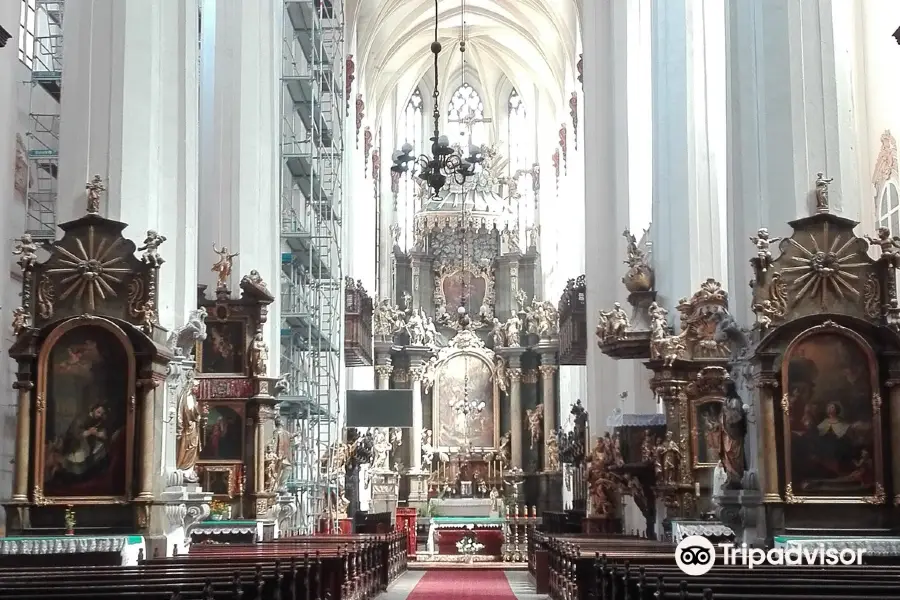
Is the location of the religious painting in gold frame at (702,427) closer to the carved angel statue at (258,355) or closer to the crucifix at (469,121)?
the carved angel statue at (258,355)

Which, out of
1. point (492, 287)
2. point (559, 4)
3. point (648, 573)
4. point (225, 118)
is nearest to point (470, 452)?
point (492, 287)

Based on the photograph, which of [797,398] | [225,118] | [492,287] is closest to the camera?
[797,398]

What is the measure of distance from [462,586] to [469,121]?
2491cm

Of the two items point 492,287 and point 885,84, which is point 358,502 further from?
point 885,84

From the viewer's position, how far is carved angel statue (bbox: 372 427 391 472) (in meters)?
34.2

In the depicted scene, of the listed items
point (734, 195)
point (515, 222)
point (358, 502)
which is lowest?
point (358, 502)

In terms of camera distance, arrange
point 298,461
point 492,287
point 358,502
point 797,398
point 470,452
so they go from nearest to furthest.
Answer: point 797,398 → point 298,461 → point 358,502 → point 470,452 → point 492,287

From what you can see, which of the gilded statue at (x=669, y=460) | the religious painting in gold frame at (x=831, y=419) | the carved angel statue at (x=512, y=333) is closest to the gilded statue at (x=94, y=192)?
the religious painting in gold frame at (x=831, y=419)

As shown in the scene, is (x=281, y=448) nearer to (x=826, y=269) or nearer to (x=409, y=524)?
(x=826, y=269)

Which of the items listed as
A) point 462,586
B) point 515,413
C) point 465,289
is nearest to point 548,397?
point 515,413

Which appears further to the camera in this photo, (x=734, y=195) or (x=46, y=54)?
(x=46, y=54)

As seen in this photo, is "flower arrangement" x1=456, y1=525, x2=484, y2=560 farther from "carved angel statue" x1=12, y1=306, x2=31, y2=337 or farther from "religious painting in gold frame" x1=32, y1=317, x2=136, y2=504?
"carved angel statue" x1=12, y1=306, x2=31, y2=337

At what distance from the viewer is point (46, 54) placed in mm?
16484

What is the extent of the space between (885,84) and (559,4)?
16480mm
